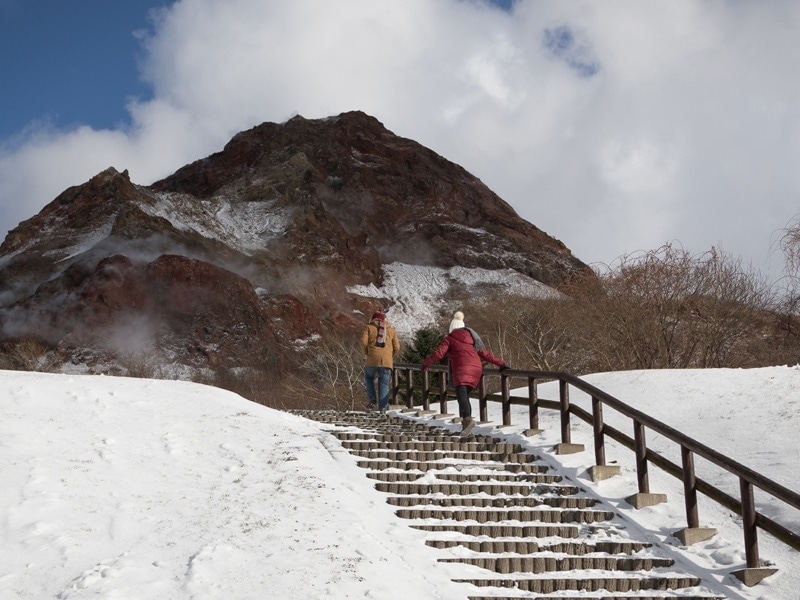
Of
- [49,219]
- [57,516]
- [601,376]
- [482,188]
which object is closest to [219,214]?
[49,219]

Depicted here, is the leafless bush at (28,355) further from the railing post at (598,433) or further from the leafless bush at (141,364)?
the railing post at (598,433)

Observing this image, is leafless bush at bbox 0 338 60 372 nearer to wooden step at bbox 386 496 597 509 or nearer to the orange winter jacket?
the orange winter jacket

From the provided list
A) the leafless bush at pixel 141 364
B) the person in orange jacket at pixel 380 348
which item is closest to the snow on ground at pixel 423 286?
the leafless bush at pixel 141 364

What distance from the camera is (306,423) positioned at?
11.8 metres

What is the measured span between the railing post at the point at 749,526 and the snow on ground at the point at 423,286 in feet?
225

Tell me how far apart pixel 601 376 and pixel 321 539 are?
902 centimetres

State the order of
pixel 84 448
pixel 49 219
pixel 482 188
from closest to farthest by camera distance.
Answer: pixel 84 448, pixel 49 219, pixel 482 188

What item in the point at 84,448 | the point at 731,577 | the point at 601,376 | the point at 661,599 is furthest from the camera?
the point at 601,376

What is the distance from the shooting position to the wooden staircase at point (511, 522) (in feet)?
21.3

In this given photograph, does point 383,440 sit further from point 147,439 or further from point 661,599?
point 661,599

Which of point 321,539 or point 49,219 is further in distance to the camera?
point 49,219

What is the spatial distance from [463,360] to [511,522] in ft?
12.1

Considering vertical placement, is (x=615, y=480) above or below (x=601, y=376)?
below

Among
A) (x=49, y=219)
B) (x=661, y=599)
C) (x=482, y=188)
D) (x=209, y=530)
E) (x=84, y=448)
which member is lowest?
(x=661, y=599)
